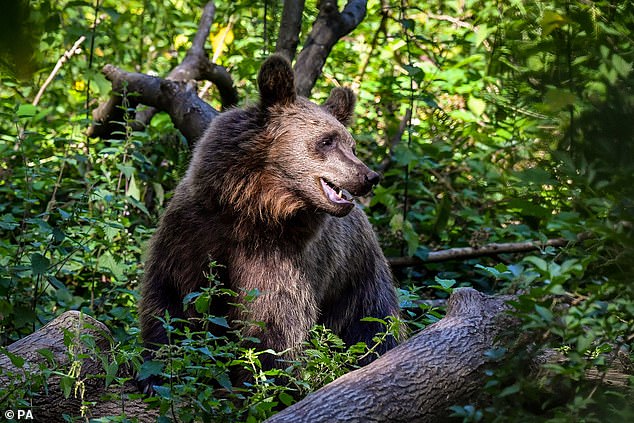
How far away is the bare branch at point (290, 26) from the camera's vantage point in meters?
7.36

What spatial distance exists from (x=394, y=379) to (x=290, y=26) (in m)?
4.44

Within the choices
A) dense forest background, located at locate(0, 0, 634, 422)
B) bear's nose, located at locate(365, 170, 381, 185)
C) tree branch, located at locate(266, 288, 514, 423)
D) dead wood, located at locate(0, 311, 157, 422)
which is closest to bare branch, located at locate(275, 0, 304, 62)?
dense forest background, located at locate(0, 0, 634, 422)

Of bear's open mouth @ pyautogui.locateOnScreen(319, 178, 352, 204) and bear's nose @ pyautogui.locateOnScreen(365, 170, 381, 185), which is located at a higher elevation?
bear's nose @ pyautogui.locateOnScreen(365, 170, 381, 185)

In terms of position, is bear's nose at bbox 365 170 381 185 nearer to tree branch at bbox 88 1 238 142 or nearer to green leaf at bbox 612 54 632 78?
green leaf at bbox 612 54 632 78

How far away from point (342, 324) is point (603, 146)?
3.83m

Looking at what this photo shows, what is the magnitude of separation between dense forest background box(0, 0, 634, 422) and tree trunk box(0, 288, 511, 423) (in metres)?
0.14

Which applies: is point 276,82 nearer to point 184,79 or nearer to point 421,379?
point 421,379

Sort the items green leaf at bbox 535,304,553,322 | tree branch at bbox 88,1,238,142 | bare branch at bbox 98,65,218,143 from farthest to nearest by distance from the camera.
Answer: tree branch at bbox 88,1,238,142, bare branch at bbox 98,65,218,143, green leaf at bbox 535,304,553,322

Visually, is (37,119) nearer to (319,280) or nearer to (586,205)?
(319,280)

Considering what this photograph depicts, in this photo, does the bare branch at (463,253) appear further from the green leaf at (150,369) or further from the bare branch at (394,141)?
the green leaf at (150,369)

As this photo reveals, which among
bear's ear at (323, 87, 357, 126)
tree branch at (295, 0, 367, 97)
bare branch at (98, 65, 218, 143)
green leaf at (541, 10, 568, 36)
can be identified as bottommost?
bare branch at (98, 65, 218, 143)

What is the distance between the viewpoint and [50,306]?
6082mm

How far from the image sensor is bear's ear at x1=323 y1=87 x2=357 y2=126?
5461 millimetres

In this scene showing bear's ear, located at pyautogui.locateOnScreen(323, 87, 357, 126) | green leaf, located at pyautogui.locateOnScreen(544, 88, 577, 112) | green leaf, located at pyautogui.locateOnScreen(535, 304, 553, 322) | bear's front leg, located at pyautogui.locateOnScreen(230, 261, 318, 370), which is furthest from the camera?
bear's ear, located at pyautogui.locateOnScreen(323, 87, 357, 126)
